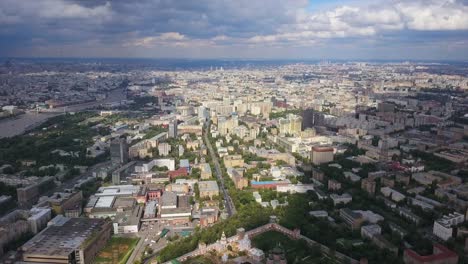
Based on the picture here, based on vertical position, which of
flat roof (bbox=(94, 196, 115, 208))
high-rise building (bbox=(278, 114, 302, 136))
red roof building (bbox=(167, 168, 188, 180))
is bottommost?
flat roof (bbox=(94, 196, 115, 208))

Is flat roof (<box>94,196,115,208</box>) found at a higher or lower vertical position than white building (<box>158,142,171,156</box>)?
lower

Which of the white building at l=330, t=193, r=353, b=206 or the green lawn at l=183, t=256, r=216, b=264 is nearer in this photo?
the green lawn at l=183, t=256, r=216, b=264

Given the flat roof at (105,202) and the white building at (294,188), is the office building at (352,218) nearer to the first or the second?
the white building at (294,188)

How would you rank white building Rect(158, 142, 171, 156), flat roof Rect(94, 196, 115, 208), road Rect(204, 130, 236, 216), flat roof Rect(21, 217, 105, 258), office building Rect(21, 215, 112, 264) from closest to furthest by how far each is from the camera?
office building Rect(21, 215, 112, 264)
flat roof Rect(21, 217, 105, 258)
flat roof Rect(94, 196, 115, 208)
road Rect(204, 130, 236, 216)
white building Rect(158, 142, 171, 156)

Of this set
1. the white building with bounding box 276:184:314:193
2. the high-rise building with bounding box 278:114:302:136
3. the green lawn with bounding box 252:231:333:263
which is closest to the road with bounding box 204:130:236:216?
the white building with bounding box 276:184:314:193

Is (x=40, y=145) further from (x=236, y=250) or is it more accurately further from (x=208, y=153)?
(x=236, y=250)

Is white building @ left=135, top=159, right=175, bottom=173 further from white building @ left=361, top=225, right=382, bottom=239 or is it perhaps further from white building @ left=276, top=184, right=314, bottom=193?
white building @ left=361, top=225, right=382, bottom=239

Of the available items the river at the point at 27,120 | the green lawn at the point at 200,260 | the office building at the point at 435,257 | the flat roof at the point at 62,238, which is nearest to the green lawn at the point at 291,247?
the green lawn at the point at 200,260

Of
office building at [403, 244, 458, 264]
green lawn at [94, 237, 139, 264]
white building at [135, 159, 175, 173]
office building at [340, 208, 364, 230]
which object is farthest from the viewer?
white building at [135, 159, 175, 173]
